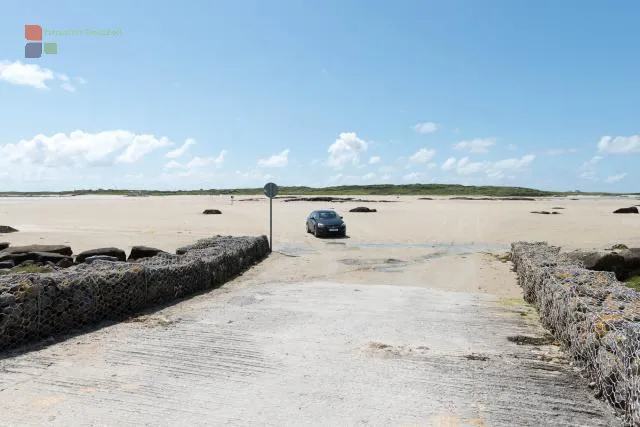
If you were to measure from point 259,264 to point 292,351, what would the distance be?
439 inches

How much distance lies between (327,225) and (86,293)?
69.6ft

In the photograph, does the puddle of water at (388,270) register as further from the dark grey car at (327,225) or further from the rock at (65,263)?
the dark grey car at (327,225)

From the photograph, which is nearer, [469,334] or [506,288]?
[469,334]

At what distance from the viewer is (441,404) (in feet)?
17.5

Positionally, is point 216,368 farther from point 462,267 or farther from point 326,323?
point 462,267

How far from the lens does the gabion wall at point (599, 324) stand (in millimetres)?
4855

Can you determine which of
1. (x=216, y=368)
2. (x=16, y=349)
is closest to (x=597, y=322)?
(x=216, y=368)

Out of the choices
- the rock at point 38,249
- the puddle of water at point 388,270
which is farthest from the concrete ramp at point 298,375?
the rock at point 38,249

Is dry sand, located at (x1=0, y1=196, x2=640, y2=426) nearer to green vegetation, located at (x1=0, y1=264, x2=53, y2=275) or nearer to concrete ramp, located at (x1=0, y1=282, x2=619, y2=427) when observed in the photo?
→ concrete ramp, located at (x1=0, y1=282, x2=619, y2=427)

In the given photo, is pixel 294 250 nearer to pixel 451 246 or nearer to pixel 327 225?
pixel 327 225

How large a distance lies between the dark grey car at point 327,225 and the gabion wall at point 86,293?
1634 cm

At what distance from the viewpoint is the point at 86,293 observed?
325 inches

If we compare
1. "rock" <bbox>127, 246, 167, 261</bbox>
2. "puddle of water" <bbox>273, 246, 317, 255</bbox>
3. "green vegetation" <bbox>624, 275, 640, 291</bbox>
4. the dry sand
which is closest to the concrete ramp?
the dry sand

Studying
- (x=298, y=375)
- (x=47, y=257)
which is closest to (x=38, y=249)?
(x=47, y=257)
